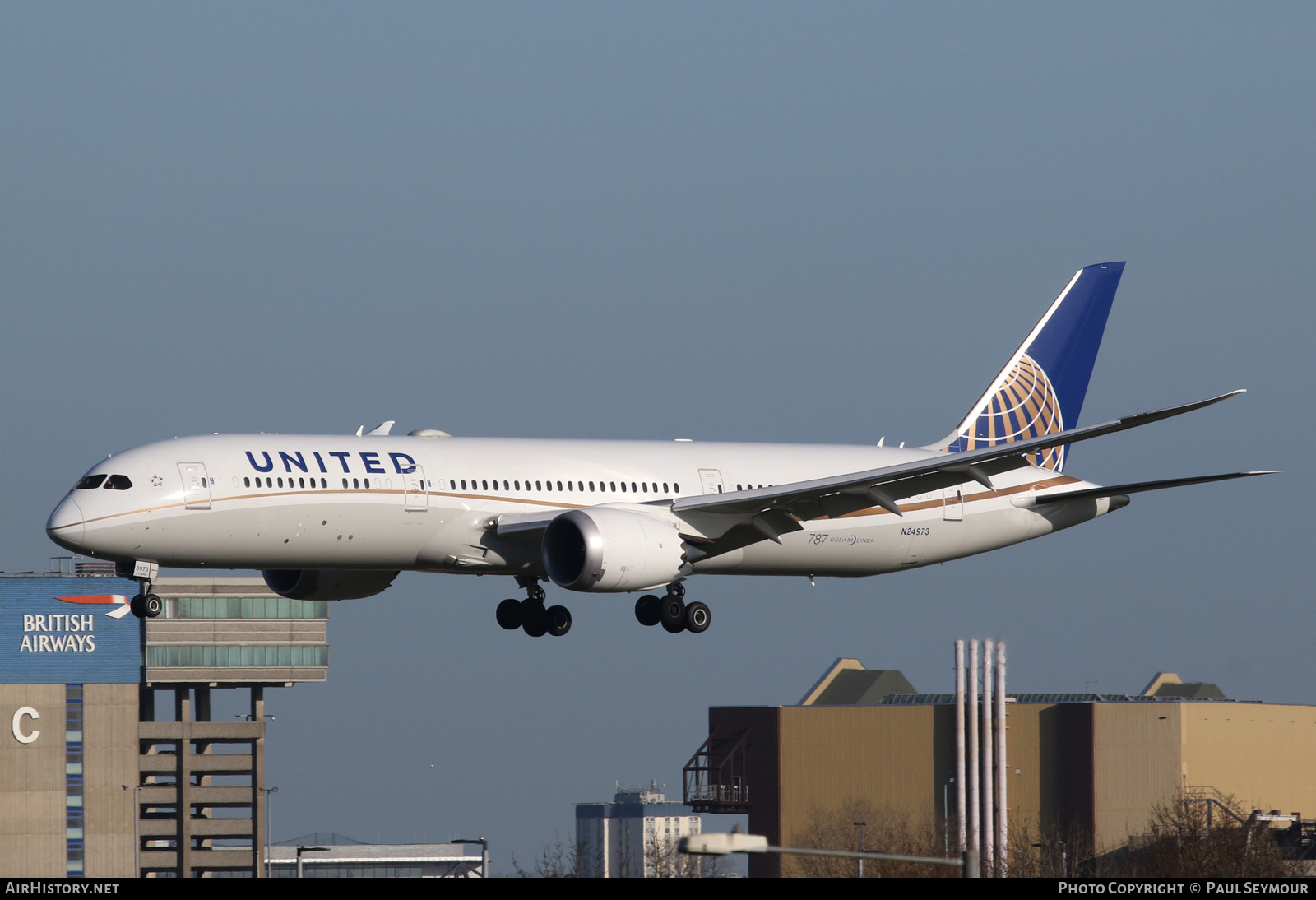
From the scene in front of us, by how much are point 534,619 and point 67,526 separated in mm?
15995

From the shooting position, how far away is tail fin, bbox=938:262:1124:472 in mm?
71062

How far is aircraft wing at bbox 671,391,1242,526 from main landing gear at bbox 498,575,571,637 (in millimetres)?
6321

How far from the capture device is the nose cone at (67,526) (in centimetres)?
5284

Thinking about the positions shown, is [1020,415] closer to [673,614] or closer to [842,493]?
[842,493]

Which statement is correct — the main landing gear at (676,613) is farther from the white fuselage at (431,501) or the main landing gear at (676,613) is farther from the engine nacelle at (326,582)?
the engine nacelle at (326,582)

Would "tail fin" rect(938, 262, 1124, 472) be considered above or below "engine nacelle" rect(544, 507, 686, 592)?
above

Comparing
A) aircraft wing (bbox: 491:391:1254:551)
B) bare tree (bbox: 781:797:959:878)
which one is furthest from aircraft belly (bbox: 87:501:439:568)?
bare tree (bbox: 781:797:959:878)

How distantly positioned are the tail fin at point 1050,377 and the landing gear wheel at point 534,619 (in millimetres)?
15531

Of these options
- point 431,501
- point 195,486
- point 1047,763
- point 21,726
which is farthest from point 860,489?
point 21,726

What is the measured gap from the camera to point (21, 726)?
6678 inches

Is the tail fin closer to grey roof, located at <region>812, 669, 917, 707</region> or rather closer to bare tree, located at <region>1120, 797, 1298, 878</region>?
bare tree, located at <region>1120, 797, 1298, 878</region>
